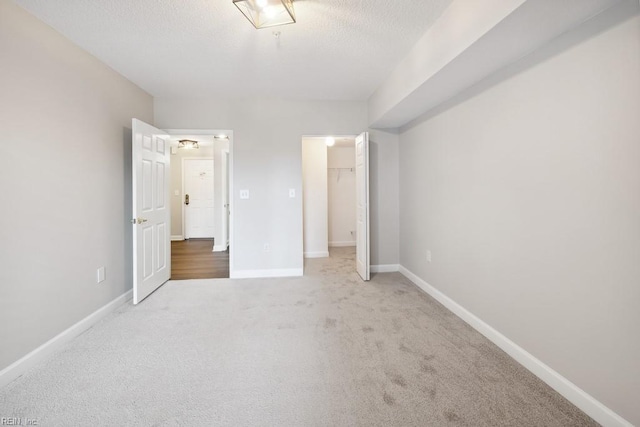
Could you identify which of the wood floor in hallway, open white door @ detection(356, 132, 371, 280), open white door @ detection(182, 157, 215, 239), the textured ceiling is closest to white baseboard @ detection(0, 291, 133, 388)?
the wood floor in hallway

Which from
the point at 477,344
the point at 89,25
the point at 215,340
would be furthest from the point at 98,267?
the point at 477,344

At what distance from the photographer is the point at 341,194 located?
598 cm

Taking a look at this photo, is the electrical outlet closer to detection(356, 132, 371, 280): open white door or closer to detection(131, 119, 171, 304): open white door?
detection(131, 119, 171, 304): open white door

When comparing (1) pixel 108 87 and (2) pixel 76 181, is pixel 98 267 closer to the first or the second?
(2) pixel 76 181

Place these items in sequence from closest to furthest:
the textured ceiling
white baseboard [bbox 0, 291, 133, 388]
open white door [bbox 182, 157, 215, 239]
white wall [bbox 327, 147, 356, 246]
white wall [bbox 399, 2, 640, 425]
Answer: white wall [bbox 399, 2, 640, 425] → white baseboard [bbox 0, 291, 133, 388] → the textured ceiling → white wall [bbox 327, 147, 356, 246] → open white door [bbox 182, 157, 215, 239]

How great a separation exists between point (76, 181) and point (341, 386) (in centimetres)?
263

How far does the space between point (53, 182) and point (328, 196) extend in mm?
4533

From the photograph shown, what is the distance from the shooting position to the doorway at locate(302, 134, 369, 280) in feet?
12.4

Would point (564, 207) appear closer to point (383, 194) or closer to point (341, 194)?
point (383, 194)

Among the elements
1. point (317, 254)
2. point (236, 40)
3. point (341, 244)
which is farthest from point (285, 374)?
point (341, 244)

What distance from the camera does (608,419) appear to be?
1.31m

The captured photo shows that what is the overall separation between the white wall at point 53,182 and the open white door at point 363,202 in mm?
2763

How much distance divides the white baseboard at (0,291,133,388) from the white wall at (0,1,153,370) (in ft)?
0.14

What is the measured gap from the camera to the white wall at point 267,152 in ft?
11.8
